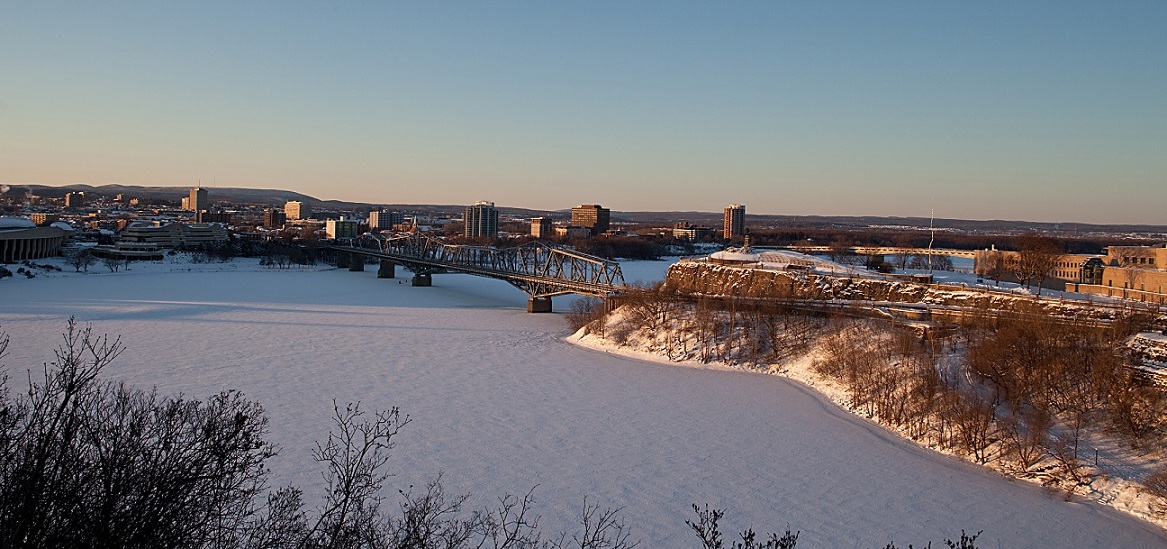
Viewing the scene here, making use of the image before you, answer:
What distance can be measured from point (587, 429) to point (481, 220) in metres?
125

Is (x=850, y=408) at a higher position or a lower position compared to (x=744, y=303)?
lower

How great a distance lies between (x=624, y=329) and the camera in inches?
1101

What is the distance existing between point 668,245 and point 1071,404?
9270cm

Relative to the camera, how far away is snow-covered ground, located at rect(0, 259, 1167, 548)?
11.6m

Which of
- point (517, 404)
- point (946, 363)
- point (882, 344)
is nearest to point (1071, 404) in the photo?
point (946, 363)

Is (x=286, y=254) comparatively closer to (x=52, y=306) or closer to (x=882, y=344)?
(x=52, y=306)

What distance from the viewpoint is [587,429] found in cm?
1600

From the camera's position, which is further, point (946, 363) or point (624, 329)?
point (624, 329)

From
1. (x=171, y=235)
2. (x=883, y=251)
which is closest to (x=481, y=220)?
(x=171, y=235)

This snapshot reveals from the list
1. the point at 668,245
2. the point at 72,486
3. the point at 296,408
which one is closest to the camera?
the point at 72,486

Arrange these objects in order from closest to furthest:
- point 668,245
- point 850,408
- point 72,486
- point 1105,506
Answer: point 72,486 < point 1105,506 < point 850,408 < point 668,245

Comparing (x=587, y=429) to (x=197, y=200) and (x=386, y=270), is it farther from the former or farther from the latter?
(x=197, y=200)

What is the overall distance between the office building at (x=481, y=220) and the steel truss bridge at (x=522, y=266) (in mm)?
58650

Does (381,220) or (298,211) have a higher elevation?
(298,211)
